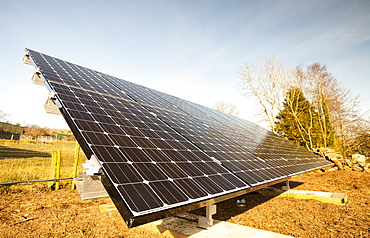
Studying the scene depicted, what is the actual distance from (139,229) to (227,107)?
53737 millimetres

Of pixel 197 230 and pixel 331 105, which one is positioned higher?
pixel 331 105

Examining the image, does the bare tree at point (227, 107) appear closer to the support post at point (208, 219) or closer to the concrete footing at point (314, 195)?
the concrete footing at point (314, 195)

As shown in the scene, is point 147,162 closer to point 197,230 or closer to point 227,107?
point 197,230

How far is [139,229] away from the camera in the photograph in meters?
6.11

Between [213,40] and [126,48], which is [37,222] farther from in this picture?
[213,40]

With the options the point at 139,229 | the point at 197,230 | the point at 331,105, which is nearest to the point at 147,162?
the point at 197,230

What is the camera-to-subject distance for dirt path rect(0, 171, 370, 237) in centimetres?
602

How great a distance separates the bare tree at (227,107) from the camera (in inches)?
2255

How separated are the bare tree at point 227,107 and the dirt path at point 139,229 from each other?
47.3 m

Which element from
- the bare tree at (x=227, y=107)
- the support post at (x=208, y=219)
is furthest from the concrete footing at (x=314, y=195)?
the bare tree at (x=227, y=107)

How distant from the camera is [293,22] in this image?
673 inches

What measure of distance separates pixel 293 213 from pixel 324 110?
27.0m

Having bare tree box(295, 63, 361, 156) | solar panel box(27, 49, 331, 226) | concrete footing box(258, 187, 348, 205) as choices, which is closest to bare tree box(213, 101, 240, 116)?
bare tree box(295, 63, 361, 156)

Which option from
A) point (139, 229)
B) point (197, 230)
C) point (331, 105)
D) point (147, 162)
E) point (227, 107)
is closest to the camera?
point (147, 162)
